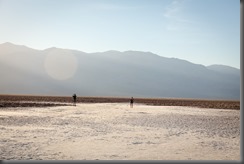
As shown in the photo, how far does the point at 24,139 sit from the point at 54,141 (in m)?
1.34

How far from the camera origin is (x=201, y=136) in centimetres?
1343

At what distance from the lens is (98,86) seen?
192m

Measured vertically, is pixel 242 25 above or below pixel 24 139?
above

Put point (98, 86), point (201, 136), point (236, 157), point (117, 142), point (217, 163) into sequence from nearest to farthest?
point (217, 163) < point (236, 157) < point (117, 142) < point (201, 136) < point (98, 86)

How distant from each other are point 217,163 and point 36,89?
175 m

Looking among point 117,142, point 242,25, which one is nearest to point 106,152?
point 117,142

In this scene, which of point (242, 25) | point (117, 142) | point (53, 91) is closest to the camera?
point (242, 25)

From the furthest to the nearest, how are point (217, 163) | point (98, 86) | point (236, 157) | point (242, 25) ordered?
1. point (98, 86)
2. point (236, 157)
3. point (217, 163)
4. point (242, 25)

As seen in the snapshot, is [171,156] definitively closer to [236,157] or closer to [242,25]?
[236,157]

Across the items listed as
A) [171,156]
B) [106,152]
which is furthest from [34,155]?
[171,156]

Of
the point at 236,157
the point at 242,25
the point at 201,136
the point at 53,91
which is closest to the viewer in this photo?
the point at 242,25

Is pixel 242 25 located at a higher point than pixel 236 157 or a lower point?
higher

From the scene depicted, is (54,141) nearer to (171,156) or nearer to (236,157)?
(171,156)

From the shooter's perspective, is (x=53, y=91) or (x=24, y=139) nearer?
(x=24, y=139)
